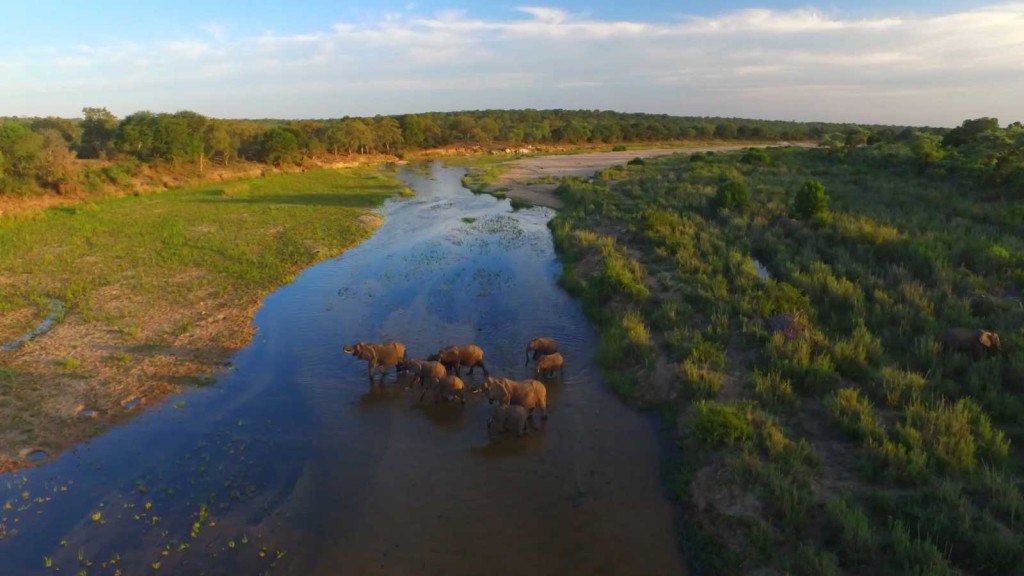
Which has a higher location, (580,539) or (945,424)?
(945,424)

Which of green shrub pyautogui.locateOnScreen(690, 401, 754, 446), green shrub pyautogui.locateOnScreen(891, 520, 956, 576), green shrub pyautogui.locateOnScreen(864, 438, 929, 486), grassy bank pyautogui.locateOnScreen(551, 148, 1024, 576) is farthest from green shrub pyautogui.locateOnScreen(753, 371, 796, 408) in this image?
green shrub pyautogui.locateOnScreen(891, 520, 956, 576)

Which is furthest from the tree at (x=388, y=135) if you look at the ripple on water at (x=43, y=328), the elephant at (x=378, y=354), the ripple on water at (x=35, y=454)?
the ripple on water at (x=35, y=454)

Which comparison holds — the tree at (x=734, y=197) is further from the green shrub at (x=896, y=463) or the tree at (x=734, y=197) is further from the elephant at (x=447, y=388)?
the green shrub at (x=896, y=463)

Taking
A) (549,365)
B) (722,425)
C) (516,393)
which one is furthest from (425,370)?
(722,425)

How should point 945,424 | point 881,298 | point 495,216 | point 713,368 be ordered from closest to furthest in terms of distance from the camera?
point 945,424, point 713,368, point 881,298, point 495,216

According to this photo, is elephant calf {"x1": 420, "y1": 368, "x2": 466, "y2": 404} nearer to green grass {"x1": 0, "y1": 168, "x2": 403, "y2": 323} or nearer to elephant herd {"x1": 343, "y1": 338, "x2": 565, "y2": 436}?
elephant herd {"x1": 343, "y1": 338, "x2": 565, "y2": 436}

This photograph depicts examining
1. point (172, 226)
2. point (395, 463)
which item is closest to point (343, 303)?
point (395, 463)

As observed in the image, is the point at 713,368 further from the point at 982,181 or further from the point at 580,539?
the point at 982,181
